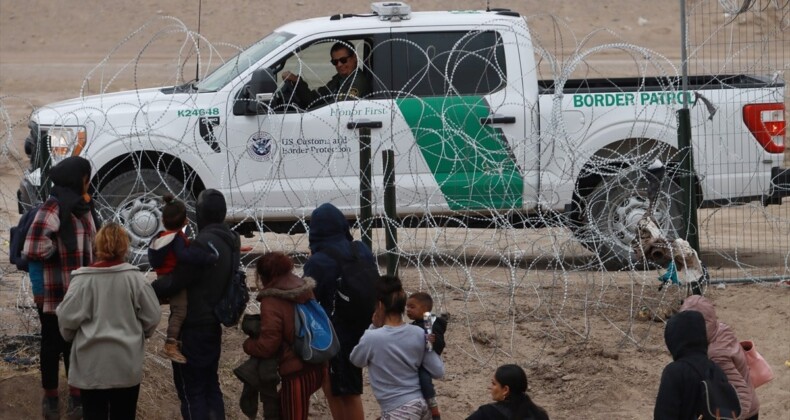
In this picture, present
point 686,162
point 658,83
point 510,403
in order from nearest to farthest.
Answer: point 510,403 < point 686,162 < point 658,83

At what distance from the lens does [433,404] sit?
246 inches

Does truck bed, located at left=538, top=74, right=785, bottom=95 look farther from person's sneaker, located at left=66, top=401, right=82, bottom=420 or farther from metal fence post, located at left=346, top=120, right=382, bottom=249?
person's sneaker, located at left=66, top=401, right=82, bottom=420

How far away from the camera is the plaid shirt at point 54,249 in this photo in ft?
20.5

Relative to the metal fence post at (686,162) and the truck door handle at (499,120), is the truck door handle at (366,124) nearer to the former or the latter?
the truck door handle at (499,120)

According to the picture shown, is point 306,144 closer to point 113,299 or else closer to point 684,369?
point 113,299

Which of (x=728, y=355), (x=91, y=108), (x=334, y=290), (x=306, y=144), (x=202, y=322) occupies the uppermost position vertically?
(x=91, y=108)

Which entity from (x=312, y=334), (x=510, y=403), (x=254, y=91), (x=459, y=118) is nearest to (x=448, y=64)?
(x=459, y=118)

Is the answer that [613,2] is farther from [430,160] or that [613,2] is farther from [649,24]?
[430,160]

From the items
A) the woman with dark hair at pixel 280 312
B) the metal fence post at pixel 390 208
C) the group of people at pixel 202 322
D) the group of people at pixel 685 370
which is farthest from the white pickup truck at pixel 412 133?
the group of people at pixel 685 370

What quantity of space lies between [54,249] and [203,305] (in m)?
0.80

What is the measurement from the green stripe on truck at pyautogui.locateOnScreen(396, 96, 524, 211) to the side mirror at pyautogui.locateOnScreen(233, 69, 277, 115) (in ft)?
3.25

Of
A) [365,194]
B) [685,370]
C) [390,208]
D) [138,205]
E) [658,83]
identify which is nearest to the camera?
[685,370]

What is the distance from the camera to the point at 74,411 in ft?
21.6

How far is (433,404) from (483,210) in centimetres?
353
